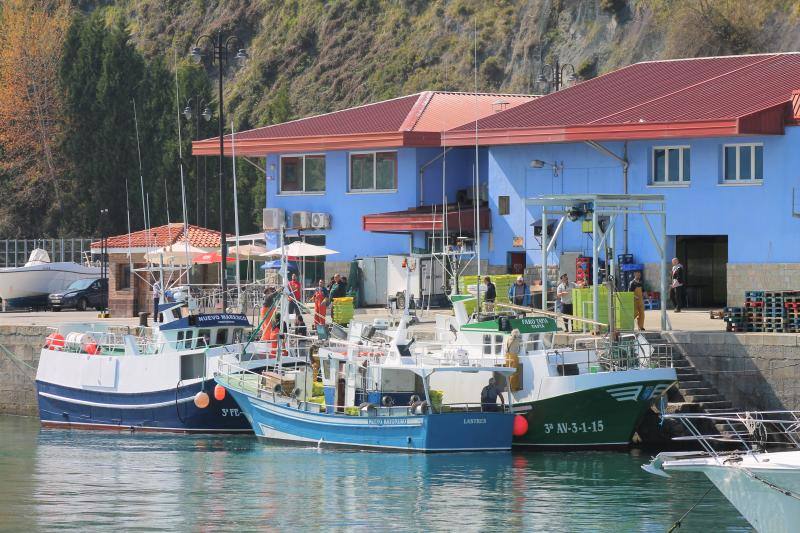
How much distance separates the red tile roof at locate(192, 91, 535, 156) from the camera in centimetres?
4903

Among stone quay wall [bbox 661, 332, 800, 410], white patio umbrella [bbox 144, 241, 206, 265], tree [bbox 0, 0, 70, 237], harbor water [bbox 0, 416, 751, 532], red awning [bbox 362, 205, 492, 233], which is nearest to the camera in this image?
harbor water [bbox 0, 416, 751, 532]

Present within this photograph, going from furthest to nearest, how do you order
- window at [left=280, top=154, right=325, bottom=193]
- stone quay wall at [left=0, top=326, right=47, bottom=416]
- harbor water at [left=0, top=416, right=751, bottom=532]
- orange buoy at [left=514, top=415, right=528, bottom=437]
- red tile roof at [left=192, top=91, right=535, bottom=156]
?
window at [left=280, top=154, right=325, bottom=193]
red tile roof at [left=192, top=91, right=535, bottom=156]
stone quay wall at [left=0, top=326, right=47, bottom=416]
orange buoy at [left=514, top=415, right=528, bottom=437]
harbor water at [left=0, top=416, right=751, bottom=532]

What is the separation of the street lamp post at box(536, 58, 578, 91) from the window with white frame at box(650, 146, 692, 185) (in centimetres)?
1990

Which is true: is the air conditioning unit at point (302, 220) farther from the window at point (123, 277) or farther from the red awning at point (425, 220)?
the window at point (123, 277)

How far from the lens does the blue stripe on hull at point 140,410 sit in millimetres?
36719

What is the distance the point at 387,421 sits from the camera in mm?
31969

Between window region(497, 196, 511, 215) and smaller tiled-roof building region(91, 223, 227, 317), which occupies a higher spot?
window region(497, 196, 511, 215)

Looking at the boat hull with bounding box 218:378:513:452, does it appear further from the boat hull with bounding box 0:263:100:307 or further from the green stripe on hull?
the boat hull with bounding box 0:263:100:307

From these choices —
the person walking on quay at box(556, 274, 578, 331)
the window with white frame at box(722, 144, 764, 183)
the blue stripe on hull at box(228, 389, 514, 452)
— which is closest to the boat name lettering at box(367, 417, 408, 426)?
the blue stripe on hull at box(228, 389, 514, 452)

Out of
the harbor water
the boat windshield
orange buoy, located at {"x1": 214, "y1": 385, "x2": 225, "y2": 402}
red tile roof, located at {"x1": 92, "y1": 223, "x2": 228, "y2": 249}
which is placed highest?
red tile roof, located at {"x1": 92, "y1": 223, "x2": 228, "y2": 249}

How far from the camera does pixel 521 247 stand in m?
46.1

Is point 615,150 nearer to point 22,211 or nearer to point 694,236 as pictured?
point 694,236

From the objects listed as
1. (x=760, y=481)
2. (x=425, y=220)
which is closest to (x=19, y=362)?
(x=425, y=220)

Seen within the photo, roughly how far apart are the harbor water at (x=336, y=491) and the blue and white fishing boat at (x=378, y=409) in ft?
1.24
